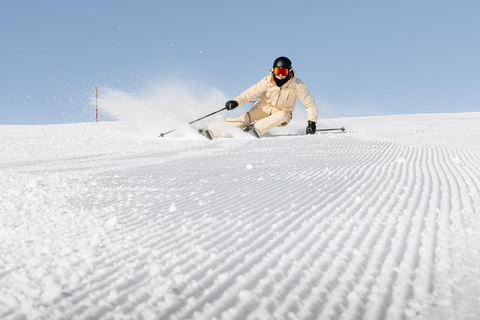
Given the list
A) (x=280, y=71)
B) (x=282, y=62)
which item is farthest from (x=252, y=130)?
(x=282, y=62)

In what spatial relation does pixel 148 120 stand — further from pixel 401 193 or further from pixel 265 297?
pixel 265 297

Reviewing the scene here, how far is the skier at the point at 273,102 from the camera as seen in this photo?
7.41m

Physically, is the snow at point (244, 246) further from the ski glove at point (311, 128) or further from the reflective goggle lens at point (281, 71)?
the ski glove at point (311, 128)

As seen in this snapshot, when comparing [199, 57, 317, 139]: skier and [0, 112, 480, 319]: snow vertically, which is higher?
[199, 57, 317, 139]: skier

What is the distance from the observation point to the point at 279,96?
25.5 ft

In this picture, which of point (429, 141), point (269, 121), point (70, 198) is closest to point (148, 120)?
point (269, 121)

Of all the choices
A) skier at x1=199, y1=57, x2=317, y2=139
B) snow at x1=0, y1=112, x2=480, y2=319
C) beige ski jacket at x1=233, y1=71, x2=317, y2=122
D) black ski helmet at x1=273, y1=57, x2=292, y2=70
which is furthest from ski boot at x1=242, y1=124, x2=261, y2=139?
snow at x1=0, y1=112, x2=480, y2=319

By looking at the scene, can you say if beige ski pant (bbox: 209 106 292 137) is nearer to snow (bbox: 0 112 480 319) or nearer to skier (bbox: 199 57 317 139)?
skier (bbox: 199 57 317 139)

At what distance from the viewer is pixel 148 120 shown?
980 cm

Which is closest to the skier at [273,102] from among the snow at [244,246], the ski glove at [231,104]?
the ski glove at [231,104]

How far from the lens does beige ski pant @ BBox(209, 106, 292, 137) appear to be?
761 cm

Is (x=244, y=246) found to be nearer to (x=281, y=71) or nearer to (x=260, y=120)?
(x=281, y=71)

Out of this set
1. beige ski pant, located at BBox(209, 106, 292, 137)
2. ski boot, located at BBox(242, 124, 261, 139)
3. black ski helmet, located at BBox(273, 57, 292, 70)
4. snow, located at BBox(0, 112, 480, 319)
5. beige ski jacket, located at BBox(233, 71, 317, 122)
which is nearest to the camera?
snow, located at BBox(0, 112, 480, 319)

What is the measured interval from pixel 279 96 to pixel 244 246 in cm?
646
